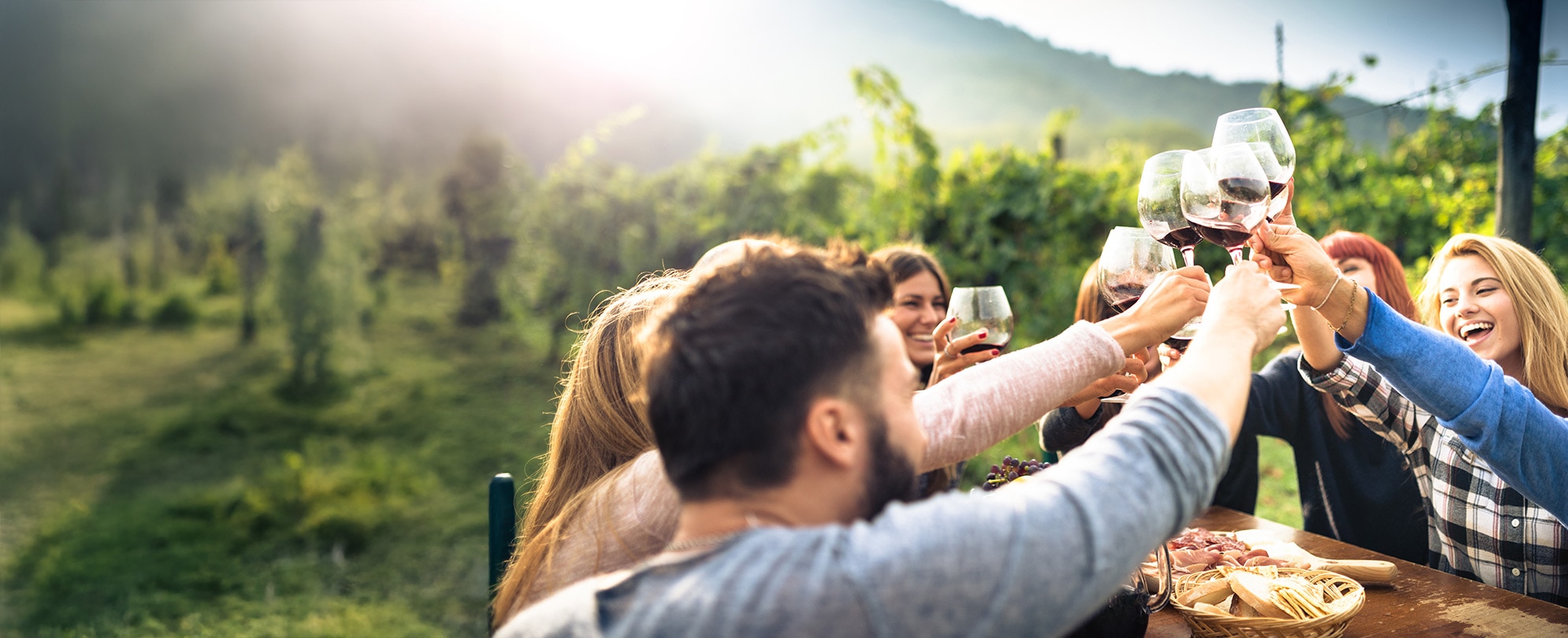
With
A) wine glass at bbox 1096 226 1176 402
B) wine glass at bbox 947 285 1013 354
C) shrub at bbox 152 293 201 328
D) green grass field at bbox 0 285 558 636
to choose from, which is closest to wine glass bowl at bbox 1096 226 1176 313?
wine glass at bbox 1096 226 1176 402

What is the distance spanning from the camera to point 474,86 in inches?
230

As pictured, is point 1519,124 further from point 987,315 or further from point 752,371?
point 752,371

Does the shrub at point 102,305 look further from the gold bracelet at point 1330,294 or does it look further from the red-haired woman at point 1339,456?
the gold bracelet at point 1330,294

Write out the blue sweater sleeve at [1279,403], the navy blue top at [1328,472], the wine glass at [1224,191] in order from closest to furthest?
the wine glass at [1224,191]
the navy blue top at [1328,472]
the blue sweater sleeve at [1279,403]

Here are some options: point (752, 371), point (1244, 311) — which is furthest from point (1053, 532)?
point (1244, 311)

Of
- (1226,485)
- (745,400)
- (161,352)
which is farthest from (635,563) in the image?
(161,352)

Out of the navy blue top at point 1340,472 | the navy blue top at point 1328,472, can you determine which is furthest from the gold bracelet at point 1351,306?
the navy blue top at point 1340,472

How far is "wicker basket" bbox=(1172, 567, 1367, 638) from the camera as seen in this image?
1.54 meters

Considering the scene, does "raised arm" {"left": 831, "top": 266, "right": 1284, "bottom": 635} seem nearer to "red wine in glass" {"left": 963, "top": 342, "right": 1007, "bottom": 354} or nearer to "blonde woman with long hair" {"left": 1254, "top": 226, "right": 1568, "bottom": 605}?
"blonde woman with long hair" {"left": 1254, "top": 226, "right": 1568, "bottom": 605}

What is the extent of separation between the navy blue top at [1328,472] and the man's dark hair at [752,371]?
1854 mm

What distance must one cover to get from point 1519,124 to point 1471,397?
2205 mm

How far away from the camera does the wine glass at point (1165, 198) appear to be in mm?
1409

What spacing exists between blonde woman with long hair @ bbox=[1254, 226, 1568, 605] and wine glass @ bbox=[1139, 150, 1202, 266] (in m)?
0.19

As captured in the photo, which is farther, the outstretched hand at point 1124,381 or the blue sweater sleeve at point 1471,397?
the outstretched hand at point 1124,381
